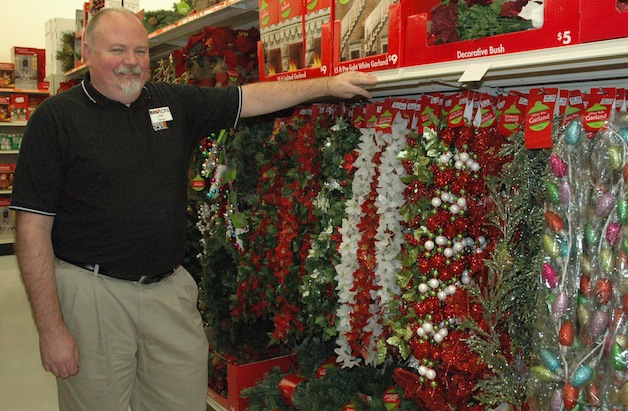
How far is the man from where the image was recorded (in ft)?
7.38

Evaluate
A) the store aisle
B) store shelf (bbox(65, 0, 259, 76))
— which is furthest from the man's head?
the store aisle

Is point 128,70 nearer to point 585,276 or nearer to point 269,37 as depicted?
point 269,37

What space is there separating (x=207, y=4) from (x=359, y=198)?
5.49 ft

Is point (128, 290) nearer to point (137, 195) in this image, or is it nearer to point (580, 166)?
point (137, 195)

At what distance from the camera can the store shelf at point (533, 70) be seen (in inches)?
55.8

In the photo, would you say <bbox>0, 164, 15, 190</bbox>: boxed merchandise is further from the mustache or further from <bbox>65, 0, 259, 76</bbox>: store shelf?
the mustache

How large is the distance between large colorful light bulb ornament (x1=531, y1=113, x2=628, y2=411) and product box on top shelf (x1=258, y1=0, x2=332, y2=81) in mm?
1011

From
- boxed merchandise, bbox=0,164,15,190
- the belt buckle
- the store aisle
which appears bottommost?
the store aisle

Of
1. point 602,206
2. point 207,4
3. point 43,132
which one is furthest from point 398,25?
point 207,4

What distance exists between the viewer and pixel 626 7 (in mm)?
1377

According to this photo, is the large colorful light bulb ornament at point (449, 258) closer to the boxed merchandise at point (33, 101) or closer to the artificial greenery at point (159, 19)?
the artificial greenery at point (159, 19)

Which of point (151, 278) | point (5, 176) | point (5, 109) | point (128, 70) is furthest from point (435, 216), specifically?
point (5, 109)

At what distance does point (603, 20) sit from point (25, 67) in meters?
11.0

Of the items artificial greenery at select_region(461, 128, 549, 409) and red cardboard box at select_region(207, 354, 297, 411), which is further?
red cardboard box at select_region(207, 354, 297, 411)
